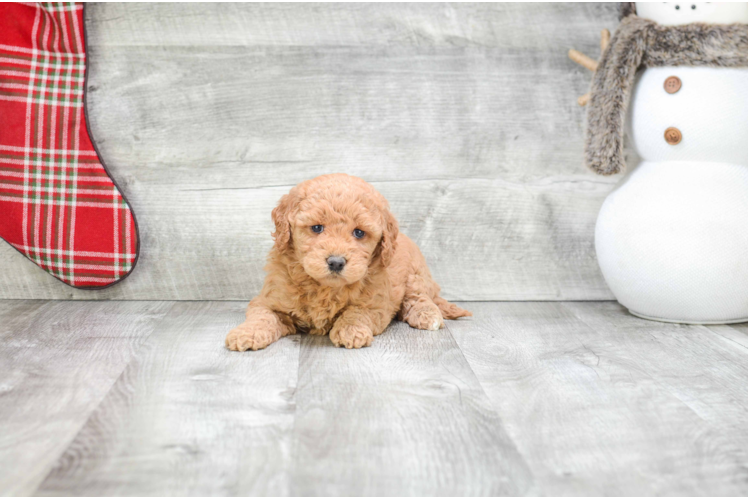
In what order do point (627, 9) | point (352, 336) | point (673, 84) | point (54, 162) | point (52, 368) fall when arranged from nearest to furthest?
point (52, 368) < point (352, 336) < point (673, 84) < point (627, 9) < point (54, 162)

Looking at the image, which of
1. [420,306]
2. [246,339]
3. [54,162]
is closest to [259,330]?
[246,339]

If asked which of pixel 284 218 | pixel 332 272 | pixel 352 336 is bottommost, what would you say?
pixel 352 336

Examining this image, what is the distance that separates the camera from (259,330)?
1.74 metres

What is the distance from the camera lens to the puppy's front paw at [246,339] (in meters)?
1.70

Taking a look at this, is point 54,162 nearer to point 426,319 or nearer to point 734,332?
point 426,319

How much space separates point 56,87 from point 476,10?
151 cm

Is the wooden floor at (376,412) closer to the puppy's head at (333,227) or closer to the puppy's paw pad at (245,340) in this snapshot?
the puppy's paw pad at (245,340)

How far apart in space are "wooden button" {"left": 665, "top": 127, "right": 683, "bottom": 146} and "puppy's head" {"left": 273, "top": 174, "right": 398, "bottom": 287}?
0.92 m

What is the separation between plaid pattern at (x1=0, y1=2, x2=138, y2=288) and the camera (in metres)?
2.21

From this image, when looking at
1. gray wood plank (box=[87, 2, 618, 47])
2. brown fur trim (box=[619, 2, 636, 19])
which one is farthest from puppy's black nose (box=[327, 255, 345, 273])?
brown fur trim (box=[619, 2, 636, 19])

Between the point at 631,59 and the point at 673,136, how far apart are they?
269 millimetres

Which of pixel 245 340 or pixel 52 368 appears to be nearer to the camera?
pixel 52 368

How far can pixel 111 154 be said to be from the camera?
2330 mm

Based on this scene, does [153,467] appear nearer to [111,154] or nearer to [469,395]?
Result: [469,395]
